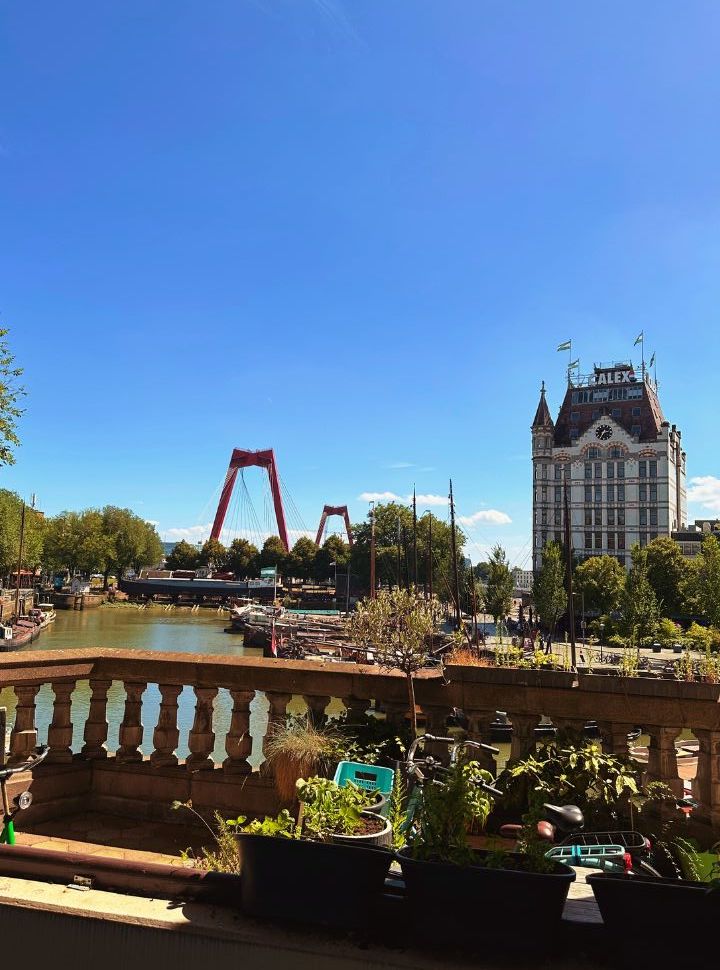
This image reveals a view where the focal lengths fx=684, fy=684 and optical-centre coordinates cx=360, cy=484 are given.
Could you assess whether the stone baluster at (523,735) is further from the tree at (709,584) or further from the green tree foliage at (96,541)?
the green tree foliage at (96,541)

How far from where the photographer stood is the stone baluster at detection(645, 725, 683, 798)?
12.5ft

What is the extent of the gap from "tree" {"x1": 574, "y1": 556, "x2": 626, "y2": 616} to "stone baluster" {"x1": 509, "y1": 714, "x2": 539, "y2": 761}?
46.3 meters

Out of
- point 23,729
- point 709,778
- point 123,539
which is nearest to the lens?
point 709,778

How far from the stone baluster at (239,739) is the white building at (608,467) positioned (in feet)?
206

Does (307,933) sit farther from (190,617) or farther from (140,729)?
(190,617)

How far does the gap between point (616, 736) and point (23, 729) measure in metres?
3.66

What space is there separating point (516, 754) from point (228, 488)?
82.5 meters

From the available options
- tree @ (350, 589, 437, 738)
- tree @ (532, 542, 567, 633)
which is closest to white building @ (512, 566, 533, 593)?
tree @ (532, 542, 567, 633)

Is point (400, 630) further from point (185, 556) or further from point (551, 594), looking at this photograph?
point (185, 556)

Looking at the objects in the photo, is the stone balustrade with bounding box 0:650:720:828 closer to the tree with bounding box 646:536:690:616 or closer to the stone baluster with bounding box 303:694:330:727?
the stone baluster with bounding box 303:694:330:727

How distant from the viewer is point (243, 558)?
88.8 m

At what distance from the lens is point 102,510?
84.0 meters

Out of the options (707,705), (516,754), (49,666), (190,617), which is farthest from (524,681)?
(190,617)

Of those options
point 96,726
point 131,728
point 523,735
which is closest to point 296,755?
point 523,735
